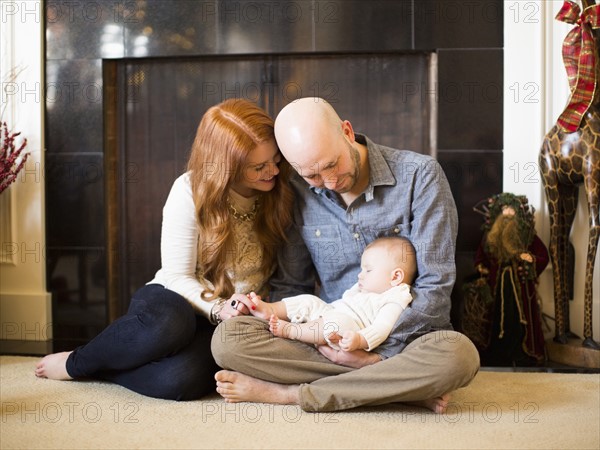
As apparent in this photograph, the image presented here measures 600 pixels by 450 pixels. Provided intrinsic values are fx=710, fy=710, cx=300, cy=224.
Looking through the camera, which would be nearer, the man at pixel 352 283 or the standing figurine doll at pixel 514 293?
the man at pixel 352 283

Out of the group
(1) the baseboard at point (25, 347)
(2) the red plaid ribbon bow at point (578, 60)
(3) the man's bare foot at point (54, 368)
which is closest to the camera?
(3) the man's bare foot at point (54, 368)

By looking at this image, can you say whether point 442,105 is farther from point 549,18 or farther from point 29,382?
point 29,382

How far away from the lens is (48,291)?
3070 millimetres

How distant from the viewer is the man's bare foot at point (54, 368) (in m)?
2.24

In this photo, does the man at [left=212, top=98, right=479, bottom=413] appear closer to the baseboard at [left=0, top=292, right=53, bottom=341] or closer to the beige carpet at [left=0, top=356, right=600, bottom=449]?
the beige carpet at [left=0, top=356, right=600, bottom=449]

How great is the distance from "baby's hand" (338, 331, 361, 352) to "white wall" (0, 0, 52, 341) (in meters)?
1.68

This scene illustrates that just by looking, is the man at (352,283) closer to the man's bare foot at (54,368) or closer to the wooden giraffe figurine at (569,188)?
the man's bare foot at (54,368)

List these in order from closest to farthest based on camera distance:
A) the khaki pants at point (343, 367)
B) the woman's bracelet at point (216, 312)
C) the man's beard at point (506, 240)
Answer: the khaki pants at point (343, 367) → the woman's bracelet at point (216, 312) → the man's beard at point (506, 240)

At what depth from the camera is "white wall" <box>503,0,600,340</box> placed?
275 centimetres

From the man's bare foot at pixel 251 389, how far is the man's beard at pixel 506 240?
1.02 metres

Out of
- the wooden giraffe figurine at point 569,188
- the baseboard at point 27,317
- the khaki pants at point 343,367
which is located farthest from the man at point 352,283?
the baseboard at point 27,317

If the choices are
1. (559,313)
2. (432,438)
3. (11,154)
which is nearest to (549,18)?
(559,313)

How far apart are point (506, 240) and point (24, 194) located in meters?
1.97

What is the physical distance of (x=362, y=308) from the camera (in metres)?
1.96
